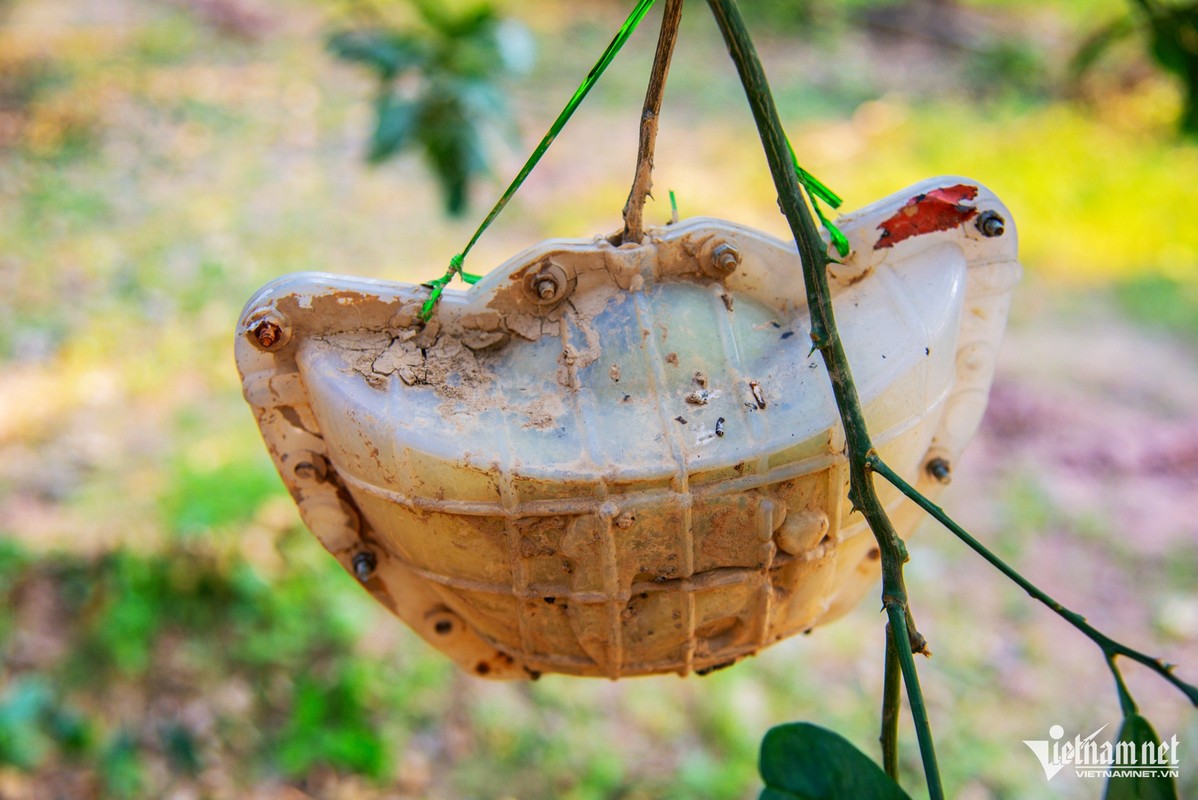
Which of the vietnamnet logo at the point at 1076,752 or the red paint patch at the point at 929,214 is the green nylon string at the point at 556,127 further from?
the vietnamnet logo at the point at 1076,752

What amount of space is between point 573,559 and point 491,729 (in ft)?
4.34

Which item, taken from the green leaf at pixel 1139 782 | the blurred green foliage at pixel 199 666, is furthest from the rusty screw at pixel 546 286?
the blurred green foliage at pixel 199 666

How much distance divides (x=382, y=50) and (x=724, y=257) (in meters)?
2.00

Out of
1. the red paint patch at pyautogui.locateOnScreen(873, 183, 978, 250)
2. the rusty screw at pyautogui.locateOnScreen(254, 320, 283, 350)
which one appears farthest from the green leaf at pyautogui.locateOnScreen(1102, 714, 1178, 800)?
the rusty screw at pyautogui.locateOnScreen(254, 320, 283, 350)

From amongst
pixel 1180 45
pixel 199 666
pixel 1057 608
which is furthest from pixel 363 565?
pixel 199 666

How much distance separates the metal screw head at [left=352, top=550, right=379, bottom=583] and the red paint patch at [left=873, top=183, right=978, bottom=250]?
17.8 inches

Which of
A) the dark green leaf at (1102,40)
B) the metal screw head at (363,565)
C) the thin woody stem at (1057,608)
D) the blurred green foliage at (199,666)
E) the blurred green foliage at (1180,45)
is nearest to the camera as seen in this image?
the thin woody stem at (1057,608)

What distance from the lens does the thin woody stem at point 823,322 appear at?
0.61m

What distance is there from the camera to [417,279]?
3016 millimetres

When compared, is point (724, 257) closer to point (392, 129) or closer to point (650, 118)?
point (650, 118)

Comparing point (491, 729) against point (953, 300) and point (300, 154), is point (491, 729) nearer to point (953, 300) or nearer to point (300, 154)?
point (953, 300)

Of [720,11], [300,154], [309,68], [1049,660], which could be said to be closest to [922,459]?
[720,11]

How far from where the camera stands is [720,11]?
0.62m

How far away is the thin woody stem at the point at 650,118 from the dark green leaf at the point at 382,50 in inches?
75.7
